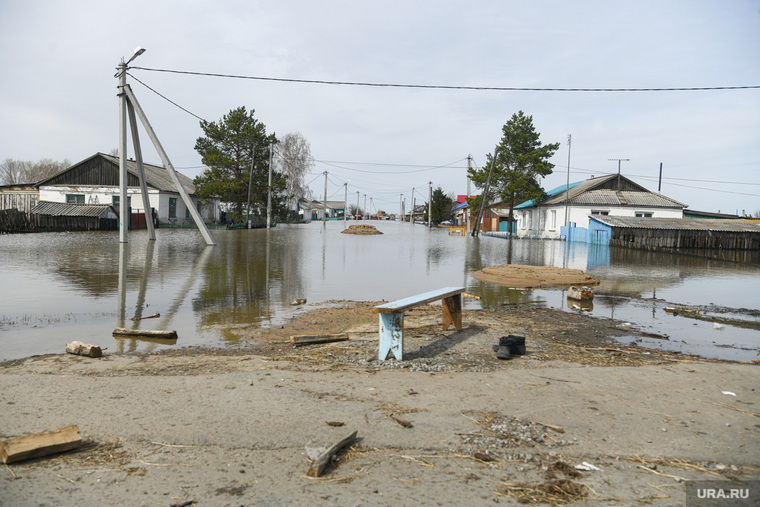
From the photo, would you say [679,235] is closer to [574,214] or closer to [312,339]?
[574,214]

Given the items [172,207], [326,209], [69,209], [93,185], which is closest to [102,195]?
[93,185]

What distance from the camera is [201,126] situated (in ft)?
163

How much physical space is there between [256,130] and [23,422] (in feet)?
162

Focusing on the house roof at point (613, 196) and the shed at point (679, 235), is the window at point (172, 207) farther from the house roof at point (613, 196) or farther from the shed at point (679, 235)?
the shed at point (679, 235)

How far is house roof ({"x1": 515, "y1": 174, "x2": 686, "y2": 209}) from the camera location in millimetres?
46844

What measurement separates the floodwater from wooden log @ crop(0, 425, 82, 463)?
3484 mm

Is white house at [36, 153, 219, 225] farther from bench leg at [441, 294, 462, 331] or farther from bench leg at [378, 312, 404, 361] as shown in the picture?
bench leg at [378, 312, 404, 361]

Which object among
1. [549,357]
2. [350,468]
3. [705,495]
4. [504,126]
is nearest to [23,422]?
[350,468]

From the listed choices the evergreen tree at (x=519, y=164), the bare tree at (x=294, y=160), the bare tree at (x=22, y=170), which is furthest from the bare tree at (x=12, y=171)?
the evergreen tree at (x=519, y=164)

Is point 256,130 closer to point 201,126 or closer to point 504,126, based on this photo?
point 201,126

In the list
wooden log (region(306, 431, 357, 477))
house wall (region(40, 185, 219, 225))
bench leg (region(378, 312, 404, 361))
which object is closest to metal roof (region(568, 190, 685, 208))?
house wall (region(40, 185, 219, 225))

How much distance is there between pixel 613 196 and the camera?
4834 cm

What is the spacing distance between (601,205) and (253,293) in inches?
1653

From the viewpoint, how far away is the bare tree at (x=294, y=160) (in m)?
79.0
